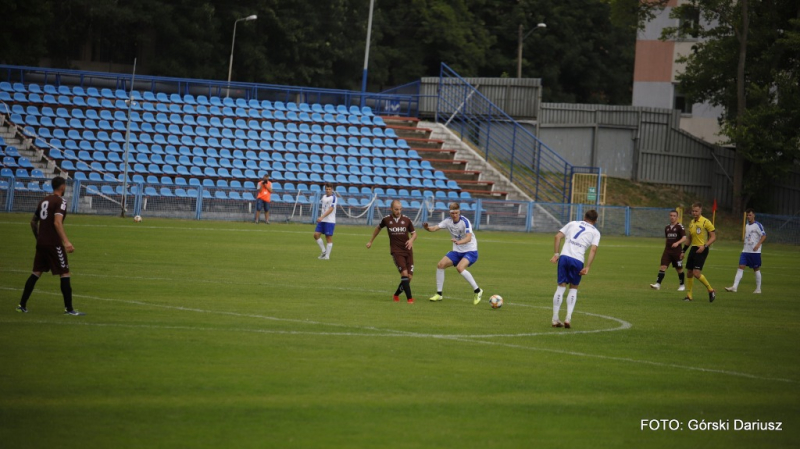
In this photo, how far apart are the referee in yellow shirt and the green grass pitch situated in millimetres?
610

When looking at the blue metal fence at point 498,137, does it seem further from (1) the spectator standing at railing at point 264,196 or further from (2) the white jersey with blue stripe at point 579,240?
(2) the white jersey with blue stripe at point 579,240

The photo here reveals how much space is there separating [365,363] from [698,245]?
40.9ft

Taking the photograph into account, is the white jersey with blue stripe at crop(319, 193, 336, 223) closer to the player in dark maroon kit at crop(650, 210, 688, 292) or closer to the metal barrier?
the player in dark maroon kit at crop(650, 210, 688, 292)

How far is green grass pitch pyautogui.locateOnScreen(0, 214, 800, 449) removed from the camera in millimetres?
8477

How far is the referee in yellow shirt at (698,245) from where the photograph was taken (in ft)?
68.1

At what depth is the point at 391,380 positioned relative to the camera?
10422 millimetres

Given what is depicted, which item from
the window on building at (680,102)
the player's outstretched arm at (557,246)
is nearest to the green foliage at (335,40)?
the window on building at (680,102)

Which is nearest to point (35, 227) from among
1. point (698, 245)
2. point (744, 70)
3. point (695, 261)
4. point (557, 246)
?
point (557, 246)

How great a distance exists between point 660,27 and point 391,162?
2533 cm

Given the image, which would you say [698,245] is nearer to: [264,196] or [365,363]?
[365,363]

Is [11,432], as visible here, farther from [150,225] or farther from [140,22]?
[140,22]

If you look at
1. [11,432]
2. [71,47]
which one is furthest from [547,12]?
[11,432]

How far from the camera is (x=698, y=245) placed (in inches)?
843

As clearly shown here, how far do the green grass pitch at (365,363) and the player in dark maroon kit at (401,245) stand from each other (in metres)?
0.47
